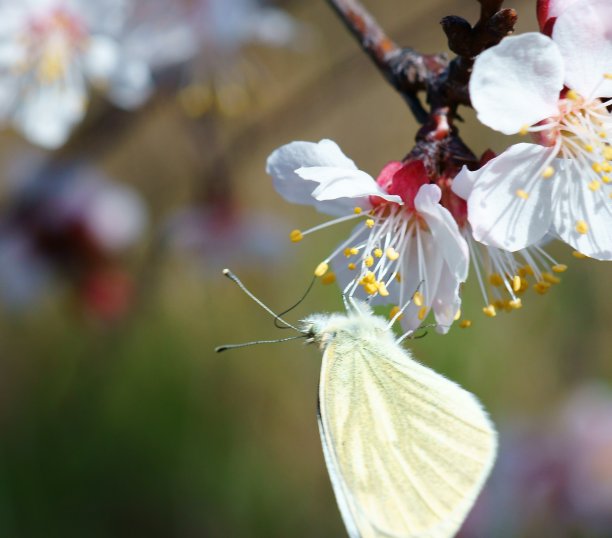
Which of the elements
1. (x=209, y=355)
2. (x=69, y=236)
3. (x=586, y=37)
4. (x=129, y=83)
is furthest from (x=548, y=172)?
(x=209, y=355)

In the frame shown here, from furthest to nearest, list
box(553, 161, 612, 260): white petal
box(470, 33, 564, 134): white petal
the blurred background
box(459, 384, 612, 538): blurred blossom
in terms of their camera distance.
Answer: the blurred background < box(459, 384, 612, 538): blurred blossom < box(553, 161, 612, 260): white petal < box(470, 33, 564, 134): white petal

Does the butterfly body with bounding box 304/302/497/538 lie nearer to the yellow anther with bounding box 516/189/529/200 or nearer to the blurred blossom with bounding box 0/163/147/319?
the yellow anther with bounding box 516/189/529/200

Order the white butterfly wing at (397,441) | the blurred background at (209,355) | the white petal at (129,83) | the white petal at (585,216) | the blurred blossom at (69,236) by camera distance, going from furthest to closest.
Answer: the blurred blossom at (69,236), the blurred background at (209,355), the white petal at (129,83), the white butterfly wing at (397,441), the white petal at (585,216)

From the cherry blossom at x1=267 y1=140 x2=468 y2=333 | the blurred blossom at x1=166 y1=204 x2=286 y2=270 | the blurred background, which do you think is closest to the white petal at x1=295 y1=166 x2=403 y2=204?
the cherry blossom at x1=267 y1=140 x2=468 y2=333

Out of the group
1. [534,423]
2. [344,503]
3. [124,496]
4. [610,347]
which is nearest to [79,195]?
[124,496]

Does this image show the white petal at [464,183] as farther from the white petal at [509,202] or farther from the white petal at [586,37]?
the white petal at [586,37]

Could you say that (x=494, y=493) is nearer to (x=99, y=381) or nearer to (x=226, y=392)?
(x=226, y=392)

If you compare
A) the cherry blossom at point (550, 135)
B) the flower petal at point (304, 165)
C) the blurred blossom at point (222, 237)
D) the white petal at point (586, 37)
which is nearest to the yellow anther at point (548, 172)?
the cherry blossom at point (550, 135)
